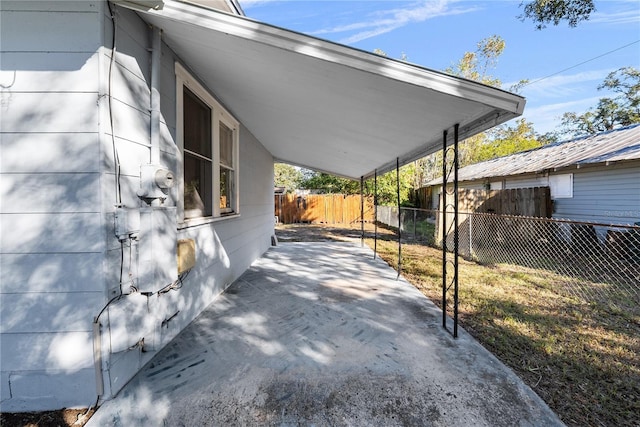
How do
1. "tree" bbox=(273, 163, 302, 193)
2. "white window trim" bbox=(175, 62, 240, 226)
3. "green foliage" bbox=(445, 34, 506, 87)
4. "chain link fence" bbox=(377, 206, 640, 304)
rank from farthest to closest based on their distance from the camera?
"tree" bbox=(273, 163, 302, 193) → "green foliage" bbox=(445, 34, 506, 87) → "chain link fence" bbox=(377, 206, 640, 304) → "white window trim" bbox=(175, 62, 240, 226)

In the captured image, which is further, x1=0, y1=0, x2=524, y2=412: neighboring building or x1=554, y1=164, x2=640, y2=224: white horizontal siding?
x1=554, y1=164, x2=640, y2=224: white horizontal siding

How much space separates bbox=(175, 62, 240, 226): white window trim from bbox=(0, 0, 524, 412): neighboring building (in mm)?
80

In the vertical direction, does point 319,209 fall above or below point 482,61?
below

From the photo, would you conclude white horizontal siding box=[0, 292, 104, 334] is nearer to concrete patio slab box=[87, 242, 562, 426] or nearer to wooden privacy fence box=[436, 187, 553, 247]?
concrete patio slab box=[87, 242, 562, 426]

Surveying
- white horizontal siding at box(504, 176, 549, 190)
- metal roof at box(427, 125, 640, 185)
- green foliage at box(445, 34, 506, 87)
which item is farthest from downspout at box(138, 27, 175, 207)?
green foliage at box(445, 34, 506, 87)

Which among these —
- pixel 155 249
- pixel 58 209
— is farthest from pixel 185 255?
A: pixel 58 209

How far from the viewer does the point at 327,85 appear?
254cm

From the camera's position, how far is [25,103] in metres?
1.75

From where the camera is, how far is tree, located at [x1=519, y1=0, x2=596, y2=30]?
4863 mm

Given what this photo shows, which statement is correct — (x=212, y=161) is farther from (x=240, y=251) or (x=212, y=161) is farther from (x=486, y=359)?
(x=486, y=359)

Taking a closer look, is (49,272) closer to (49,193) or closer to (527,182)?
(49,193)

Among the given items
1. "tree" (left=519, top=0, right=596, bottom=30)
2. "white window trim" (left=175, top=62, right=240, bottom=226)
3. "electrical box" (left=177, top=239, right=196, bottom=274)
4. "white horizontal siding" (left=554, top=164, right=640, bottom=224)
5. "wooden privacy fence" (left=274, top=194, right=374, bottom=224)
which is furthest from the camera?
"wooden privacy fence" (left=274, top=194, right=374, bottom=224)

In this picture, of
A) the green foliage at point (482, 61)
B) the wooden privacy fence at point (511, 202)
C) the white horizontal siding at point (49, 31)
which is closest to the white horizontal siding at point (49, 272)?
the white horizontal siding at point (49, 31)

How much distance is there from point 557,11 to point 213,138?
6.37 meters
